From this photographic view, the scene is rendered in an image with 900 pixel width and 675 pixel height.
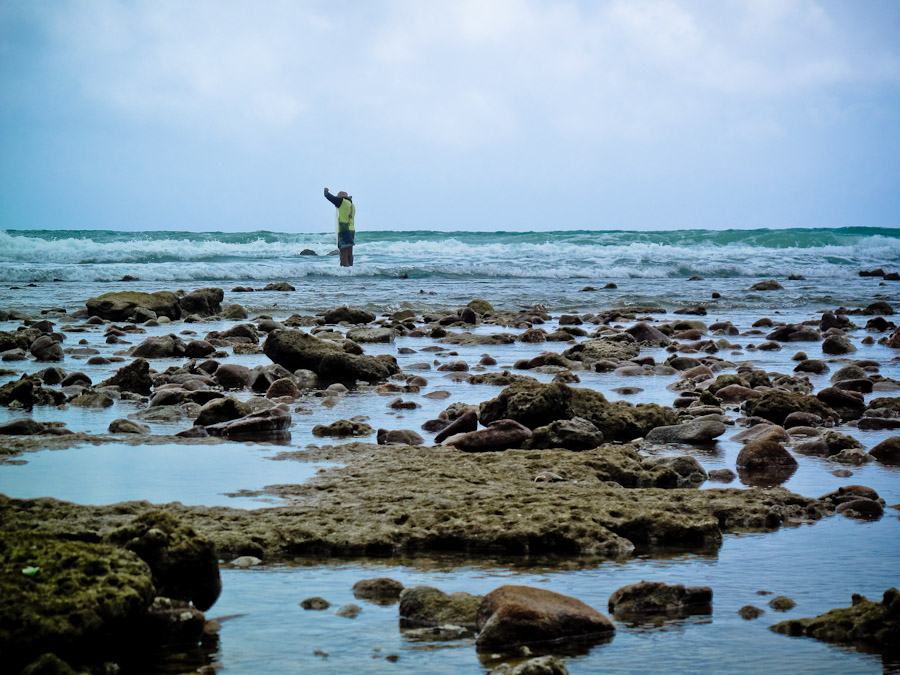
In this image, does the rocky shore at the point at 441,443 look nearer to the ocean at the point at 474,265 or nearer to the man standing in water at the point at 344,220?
the ocean at the point at 474,265

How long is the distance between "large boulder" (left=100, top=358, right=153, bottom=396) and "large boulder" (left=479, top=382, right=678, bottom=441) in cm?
290

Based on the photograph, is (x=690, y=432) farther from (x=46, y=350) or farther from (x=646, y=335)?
(x=46, y=350)

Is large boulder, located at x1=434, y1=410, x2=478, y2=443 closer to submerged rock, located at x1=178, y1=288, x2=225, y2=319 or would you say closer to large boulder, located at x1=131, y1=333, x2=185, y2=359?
large boulder, located at x1=131, y1=333, x2=185, y2=359

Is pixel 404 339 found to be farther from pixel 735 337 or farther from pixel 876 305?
pixel 876 305

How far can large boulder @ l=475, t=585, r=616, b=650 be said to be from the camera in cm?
232

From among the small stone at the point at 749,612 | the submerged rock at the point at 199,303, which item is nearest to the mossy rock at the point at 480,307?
the submerged rock at the point at 199,303

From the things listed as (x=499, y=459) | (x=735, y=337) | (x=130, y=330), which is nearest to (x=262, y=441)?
(x=499, y=459)

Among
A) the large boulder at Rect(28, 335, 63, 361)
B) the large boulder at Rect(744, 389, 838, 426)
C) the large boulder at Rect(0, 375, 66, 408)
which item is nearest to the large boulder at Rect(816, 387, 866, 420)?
the large boulder at Rect(744, 389, 838, 426)

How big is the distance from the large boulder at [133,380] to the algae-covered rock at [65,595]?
482 centimetres

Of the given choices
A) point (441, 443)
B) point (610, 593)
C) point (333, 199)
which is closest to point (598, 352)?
point (441, 443)

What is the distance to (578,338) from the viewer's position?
11727 millimetres

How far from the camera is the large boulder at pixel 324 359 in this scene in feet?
25.8

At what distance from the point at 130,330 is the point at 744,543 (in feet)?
34.0

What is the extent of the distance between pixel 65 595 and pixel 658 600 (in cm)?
157
